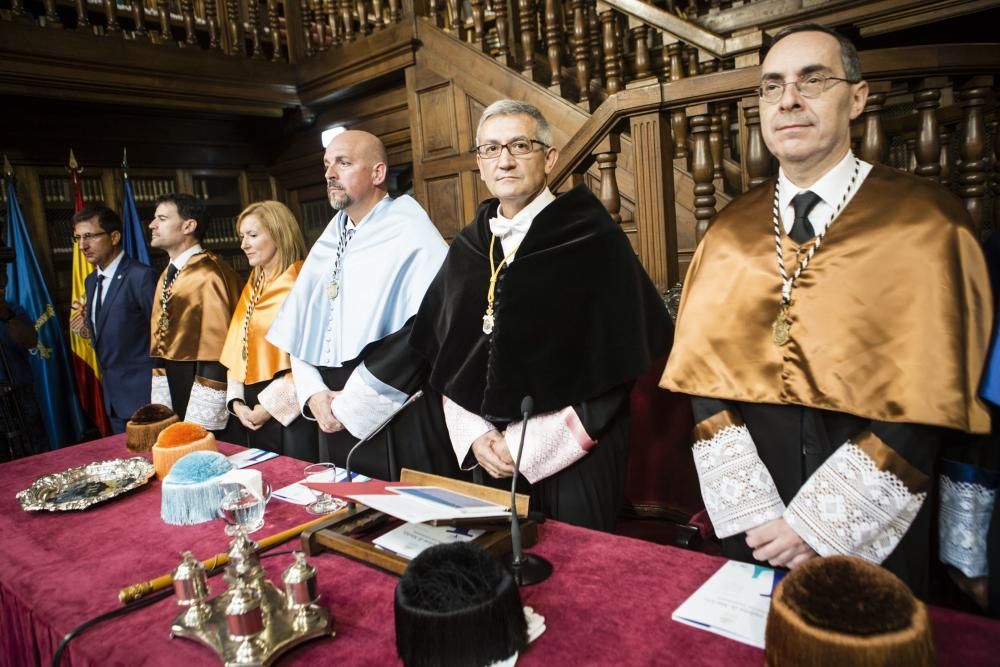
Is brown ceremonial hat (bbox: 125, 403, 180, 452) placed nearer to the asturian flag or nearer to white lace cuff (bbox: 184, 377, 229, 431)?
white lace cuff (bbox: 184, 377, 229, 431)

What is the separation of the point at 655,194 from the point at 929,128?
891 millimetres

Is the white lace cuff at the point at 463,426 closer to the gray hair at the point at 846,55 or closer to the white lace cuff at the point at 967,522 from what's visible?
the white lace cuff at the point at 967,522

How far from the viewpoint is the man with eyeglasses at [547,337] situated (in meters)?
2.04

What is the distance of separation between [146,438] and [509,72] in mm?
3547

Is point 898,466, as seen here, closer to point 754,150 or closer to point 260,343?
point 754,150

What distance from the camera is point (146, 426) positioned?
2.57 m

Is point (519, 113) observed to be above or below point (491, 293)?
above

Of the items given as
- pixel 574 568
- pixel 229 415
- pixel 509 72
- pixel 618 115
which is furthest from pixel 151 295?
pixel 574 568

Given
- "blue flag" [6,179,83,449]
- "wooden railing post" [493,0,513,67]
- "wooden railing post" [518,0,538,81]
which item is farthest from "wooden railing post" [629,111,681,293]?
"blue flag" [6,179,83,449]

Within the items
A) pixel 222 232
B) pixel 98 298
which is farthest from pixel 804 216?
pixel 222 232

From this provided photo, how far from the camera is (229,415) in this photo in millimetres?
3609

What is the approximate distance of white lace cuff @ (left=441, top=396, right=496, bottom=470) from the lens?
7.22 ft

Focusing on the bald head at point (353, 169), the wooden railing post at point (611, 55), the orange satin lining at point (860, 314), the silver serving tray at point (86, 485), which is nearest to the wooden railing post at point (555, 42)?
the wooden railing post at point (611, 55)

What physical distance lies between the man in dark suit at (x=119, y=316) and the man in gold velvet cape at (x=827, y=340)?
376 centimetres
